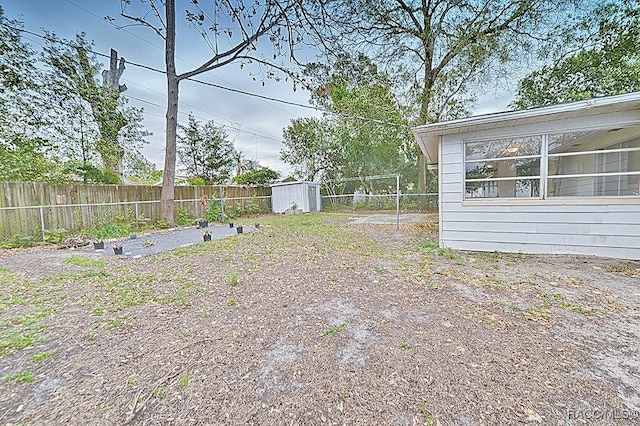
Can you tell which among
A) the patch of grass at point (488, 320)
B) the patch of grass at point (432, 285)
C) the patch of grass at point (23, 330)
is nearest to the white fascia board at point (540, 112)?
the patch of grass at point (432, 285)

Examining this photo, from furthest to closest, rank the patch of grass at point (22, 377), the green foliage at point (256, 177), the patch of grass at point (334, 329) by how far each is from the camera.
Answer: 1. the green foliage at point (256, 177)
2. the patch of grass at point (334, 329)
3. the patch of grass at point (22, 377)

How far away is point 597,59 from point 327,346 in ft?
50.7

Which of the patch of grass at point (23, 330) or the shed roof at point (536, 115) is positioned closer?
the patch of grass at point (23, 330)

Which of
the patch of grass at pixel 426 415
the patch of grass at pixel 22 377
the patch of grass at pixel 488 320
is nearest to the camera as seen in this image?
the patch of grass at pixel 426 415

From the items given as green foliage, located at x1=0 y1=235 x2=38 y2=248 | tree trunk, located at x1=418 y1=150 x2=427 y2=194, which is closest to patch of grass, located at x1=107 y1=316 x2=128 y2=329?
green foliage, located at x1=0 y1=235 x2=38 y2=248

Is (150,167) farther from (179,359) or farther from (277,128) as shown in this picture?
(179,359)

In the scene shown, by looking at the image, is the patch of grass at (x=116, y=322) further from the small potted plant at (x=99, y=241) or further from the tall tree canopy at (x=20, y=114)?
the tall tree canopy at (x=20, y=114)

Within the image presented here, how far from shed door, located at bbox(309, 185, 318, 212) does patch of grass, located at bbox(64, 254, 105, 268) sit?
456 inches

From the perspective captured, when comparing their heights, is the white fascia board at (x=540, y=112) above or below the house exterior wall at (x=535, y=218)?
above

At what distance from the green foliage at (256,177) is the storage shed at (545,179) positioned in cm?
1241

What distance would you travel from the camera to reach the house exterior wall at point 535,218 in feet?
14.1

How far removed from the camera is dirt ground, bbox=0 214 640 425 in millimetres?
1477

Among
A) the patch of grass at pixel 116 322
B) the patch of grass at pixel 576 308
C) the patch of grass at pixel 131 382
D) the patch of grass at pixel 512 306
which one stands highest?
the patch of grass at pixel 116 322

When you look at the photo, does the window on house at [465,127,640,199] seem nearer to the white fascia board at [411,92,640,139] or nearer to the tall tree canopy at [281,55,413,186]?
the white fascia board at [411,92,640,139]
